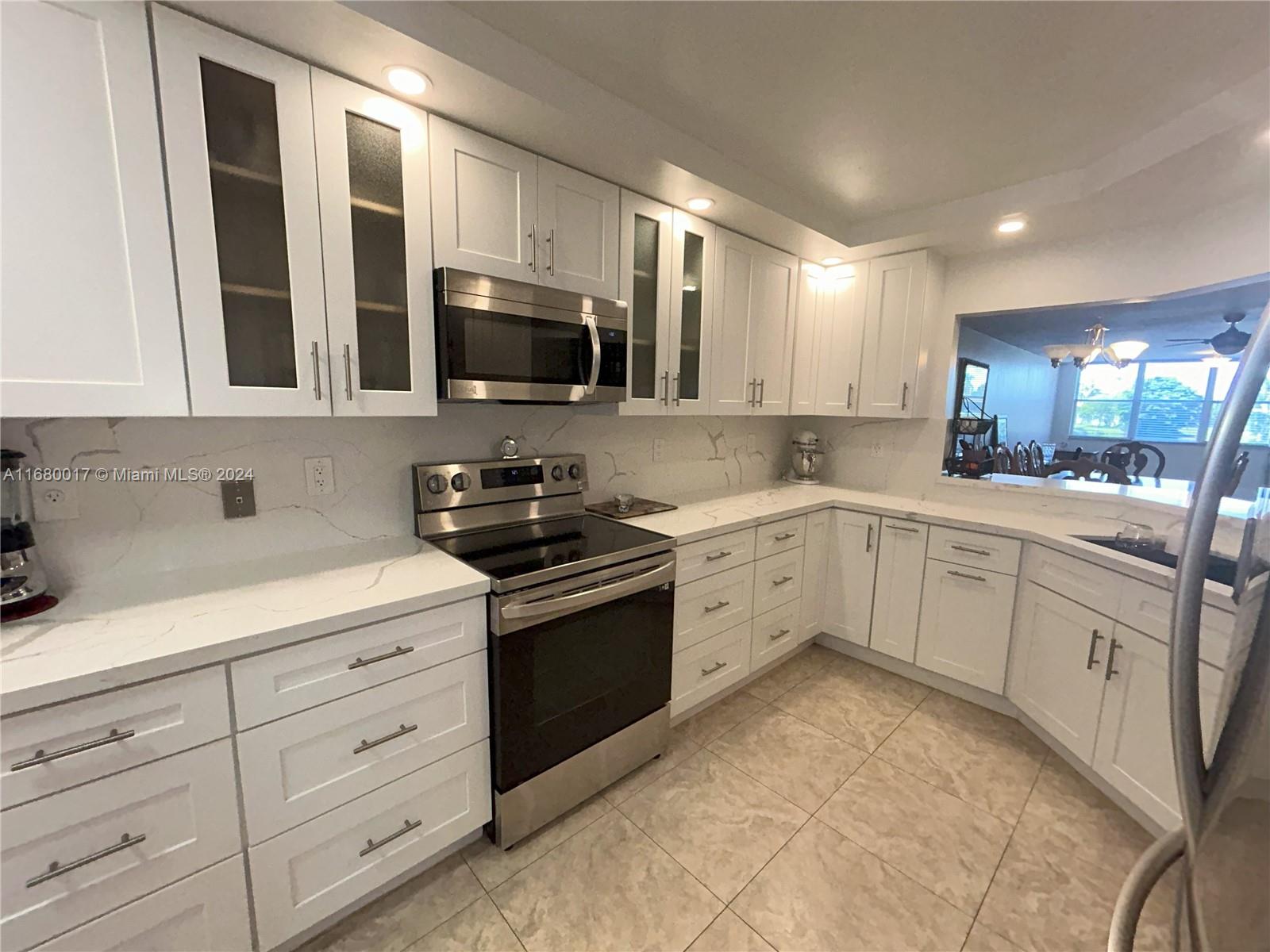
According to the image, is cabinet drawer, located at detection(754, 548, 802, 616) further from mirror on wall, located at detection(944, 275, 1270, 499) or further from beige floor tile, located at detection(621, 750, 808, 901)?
mirror on wall, located at detection(944, 275, 1270, 499)

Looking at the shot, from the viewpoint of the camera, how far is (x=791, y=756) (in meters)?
2.15

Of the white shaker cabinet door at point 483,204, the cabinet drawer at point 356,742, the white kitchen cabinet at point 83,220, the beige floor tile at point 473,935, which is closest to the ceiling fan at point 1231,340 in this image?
the white shaker cabinet door at point 483,204

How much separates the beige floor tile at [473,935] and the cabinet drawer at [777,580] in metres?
1.58

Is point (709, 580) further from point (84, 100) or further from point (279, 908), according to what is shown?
point (84, 100)

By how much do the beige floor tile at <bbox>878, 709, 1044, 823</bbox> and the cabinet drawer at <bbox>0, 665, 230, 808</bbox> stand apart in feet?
7.71

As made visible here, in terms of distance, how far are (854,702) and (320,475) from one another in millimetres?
2578

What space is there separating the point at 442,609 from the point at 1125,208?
3114 millimetres

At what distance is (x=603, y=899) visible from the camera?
1516 mm

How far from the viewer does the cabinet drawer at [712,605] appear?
2.14 metres

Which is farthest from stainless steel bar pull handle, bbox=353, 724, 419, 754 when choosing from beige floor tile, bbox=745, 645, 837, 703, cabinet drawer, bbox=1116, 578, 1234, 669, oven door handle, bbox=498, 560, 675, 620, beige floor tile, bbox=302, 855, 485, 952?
cabinet drawer, bbox=1116, 578, 1234, 669

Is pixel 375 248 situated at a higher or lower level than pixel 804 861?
higher

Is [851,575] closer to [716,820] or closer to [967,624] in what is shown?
[967,624]

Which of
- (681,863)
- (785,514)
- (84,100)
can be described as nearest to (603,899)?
(681,863)

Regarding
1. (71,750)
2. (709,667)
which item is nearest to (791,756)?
(709,667)
